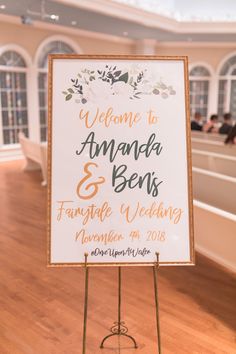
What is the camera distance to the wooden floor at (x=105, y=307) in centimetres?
234

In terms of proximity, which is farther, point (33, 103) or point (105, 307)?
point (33, 103)

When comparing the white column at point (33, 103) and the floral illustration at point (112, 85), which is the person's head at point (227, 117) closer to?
the white column at point (33, 103)

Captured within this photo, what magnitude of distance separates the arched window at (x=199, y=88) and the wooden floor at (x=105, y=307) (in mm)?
10483

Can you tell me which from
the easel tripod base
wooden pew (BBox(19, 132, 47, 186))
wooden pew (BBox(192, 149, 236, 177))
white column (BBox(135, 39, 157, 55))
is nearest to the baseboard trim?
the easel tripod base

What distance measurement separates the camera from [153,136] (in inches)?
74.2

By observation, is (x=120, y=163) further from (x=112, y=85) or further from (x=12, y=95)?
(x=12, y=95)

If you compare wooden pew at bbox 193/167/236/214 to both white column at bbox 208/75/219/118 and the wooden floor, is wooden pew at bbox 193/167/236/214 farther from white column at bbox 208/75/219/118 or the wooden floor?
white column at bbox 208/75/219/118

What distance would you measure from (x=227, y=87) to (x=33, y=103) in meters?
7.07

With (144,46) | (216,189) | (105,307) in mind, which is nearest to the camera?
(105,307)

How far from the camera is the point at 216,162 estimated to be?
505cm

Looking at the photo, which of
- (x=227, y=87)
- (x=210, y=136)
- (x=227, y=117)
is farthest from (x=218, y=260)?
(x=227, y=87)

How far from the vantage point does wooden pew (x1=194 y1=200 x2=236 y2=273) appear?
3.03 m

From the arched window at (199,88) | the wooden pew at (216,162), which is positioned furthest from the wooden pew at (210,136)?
the arched window at (199,88)

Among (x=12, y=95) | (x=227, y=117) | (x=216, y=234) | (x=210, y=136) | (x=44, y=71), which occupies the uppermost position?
(x=44, y=71)
